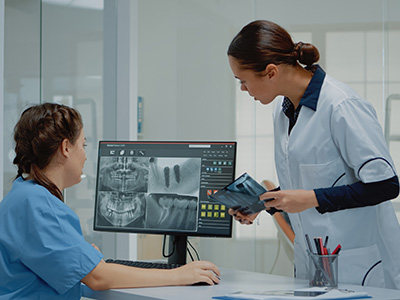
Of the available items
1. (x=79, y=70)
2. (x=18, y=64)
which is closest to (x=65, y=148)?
(x=18, y=64)

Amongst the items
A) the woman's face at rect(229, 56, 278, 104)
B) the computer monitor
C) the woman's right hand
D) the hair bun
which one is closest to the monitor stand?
the computer monitor

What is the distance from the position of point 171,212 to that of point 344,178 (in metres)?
0.59

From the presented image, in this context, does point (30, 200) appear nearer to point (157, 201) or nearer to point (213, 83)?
point (157, 201)

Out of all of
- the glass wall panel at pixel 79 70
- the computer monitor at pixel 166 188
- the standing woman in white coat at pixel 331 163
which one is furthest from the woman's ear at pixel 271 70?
the glass wall panel at pixel 79 70

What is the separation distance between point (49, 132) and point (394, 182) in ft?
3.13

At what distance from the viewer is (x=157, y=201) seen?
1915 mm

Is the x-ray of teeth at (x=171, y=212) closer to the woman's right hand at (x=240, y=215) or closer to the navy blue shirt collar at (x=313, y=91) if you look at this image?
the woman's right hand at (x=240, y=215)

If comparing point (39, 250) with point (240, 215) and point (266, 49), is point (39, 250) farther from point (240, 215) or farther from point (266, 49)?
point (266, 49)

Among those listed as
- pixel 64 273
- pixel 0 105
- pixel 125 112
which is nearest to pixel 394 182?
pixel 64 273

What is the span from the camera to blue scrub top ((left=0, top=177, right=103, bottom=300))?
4.66ft

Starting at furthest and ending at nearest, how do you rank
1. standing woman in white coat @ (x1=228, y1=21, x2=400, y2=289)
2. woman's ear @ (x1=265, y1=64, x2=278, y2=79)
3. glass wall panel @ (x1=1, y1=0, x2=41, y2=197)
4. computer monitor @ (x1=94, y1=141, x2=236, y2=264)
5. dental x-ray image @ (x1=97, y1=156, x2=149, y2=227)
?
glass wall panel @ (x1=1, y1=0, x2=41, y2=197), dental x-ray image @ (x1=97, y1=156, x2=149, y2=227), computer monitor @ (x1=94, y1=141, x2=236, y2=264), woman's ear @ (x1=265, y1=64, x2=278, y2=79), standing woman in white coat @ (x1=228, y1=21, x2=400, y2=289)

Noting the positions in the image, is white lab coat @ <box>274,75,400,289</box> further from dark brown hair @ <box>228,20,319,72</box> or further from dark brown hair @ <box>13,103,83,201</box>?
dark brown hair @ <box>13,103,83,201</box>

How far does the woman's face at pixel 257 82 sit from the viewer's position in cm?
170

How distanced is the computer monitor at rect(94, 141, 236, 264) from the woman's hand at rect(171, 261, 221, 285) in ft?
0.66
